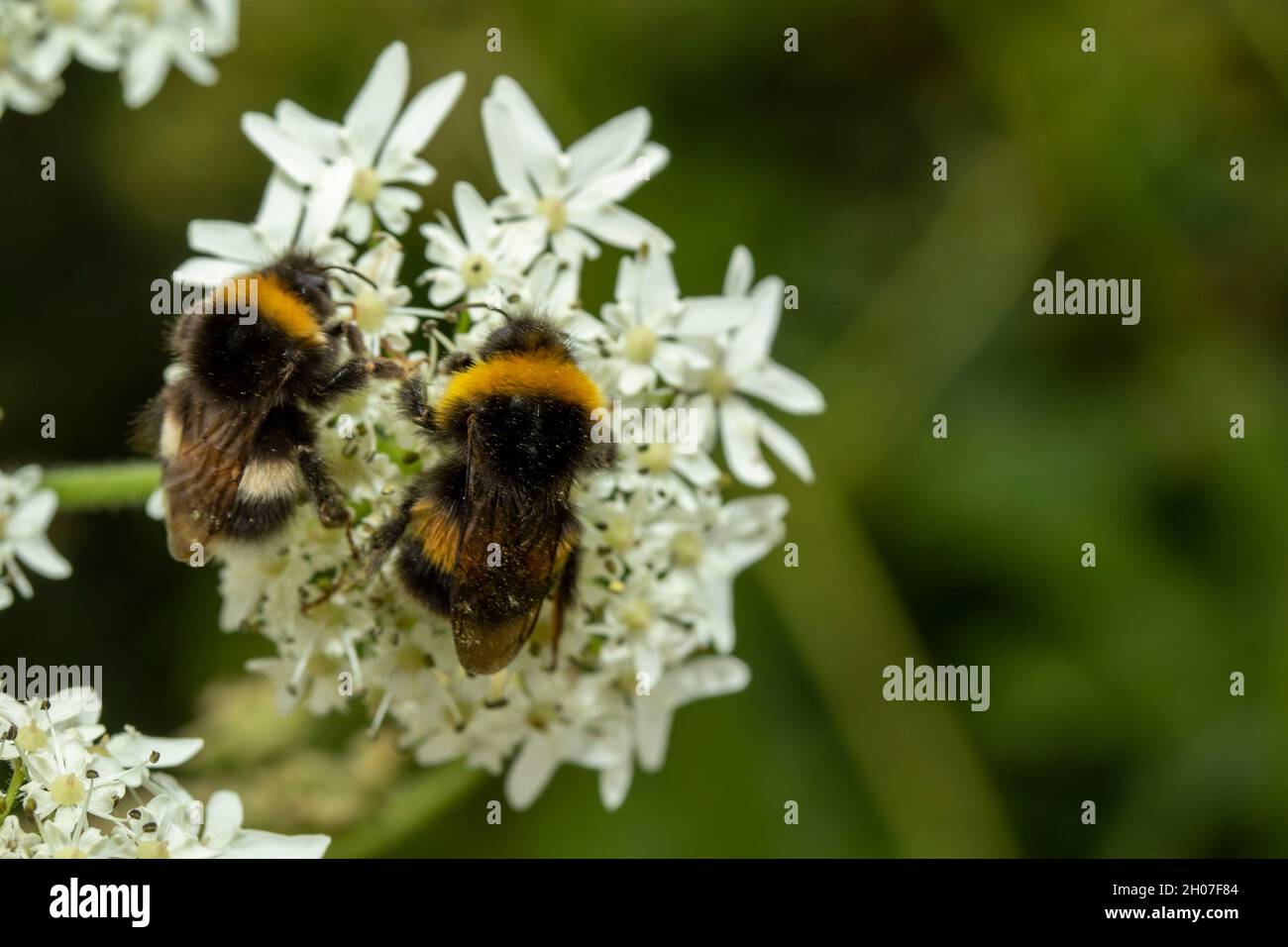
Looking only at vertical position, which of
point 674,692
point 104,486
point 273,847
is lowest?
point 273,847

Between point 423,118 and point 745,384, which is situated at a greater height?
point 423,118

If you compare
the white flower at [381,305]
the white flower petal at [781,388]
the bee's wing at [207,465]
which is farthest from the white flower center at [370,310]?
the white flower petal at [781,388]

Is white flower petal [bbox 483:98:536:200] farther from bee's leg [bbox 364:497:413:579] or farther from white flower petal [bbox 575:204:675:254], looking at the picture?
bee's leg [bbox 364:497:413:579]

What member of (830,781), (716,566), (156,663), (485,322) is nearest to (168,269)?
(156,663)

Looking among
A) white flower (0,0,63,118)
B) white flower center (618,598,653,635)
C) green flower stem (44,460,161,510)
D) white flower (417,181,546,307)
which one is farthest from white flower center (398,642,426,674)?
white flower (0,0,63,118)

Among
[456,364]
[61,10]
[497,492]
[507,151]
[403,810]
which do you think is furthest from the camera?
[403,810]

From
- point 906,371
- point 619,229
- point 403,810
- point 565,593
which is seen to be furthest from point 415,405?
point 906,371

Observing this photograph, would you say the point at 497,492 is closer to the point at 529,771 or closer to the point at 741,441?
the point at 741,441
